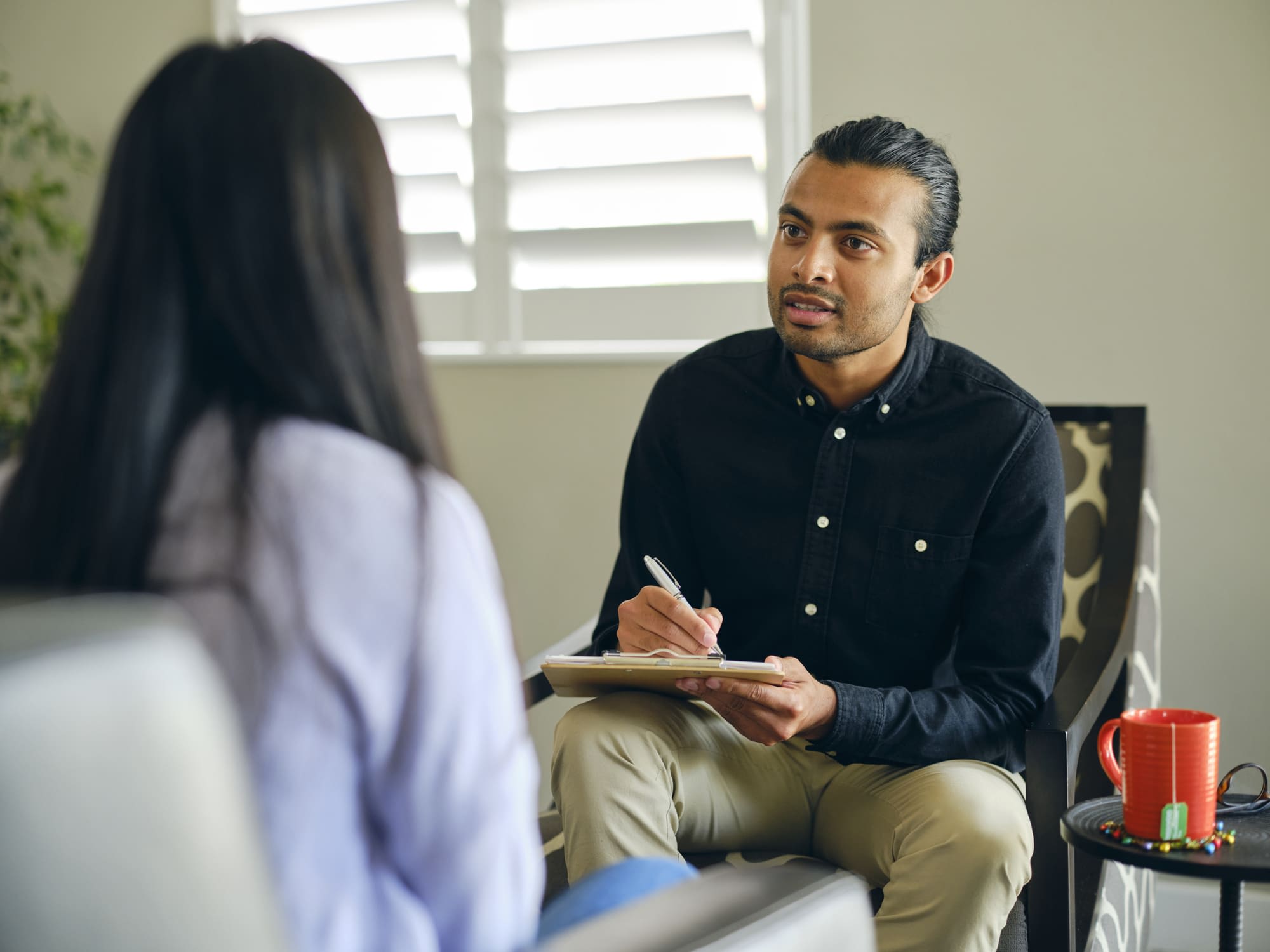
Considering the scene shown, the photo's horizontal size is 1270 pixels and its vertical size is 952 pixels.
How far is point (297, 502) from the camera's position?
64cm

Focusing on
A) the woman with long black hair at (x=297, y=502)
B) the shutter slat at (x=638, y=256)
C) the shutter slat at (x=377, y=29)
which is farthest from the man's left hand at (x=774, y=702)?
the shutter slat at (x=377, y=29)

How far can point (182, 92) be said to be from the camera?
701 millimetres

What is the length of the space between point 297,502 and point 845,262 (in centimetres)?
122

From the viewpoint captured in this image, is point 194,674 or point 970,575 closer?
point 194,674

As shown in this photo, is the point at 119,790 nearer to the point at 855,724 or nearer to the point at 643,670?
the point at 643,670

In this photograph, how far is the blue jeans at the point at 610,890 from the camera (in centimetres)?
80

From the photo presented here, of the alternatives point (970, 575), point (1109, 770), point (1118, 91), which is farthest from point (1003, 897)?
point (1118, 91)

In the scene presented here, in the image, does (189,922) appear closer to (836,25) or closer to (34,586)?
(34,586)

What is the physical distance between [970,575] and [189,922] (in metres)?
1.35

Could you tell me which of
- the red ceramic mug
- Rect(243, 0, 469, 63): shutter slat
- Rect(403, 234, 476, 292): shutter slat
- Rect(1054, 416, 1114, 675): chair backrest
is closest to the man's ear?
Rect(1054, 416, 1114, 675): chair backrest

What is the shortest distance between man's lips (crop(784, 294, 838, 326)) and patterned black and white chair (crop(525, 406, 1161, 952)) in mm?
491

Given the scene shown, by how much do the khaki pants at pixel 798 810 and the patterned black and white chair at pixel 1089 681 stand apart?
44mm

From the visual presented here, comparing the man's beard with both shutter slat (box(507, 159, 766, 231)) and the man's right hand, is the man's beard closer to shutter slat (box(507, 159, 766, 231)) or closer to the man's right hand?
the man's right hand

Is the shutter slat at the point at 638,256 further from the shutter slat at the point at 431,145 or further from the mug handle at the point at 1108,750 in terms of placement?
the mug handle at the point at 1108,750
